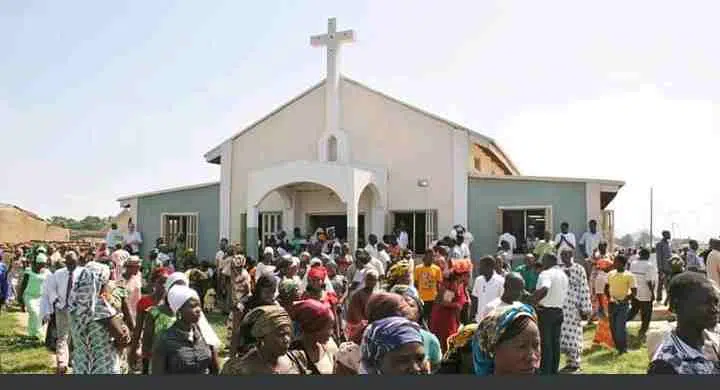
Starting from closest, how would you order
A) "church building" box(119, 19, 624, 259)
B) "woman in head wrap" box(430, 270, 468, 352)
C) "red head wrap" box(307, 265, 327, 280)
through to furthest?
"red head wrap" box(307, 265, 327, 280), "woman in head wrap" box(430, 270, 468, 352), "church building" box(119, 19, 624, 259)

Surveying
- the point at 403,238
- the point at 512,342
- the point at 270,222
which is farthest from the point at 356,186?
the point at 512,342

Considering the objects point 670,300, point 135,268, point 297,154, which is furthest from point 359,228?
point 670,300

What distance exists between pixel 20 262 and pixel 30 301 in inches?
214

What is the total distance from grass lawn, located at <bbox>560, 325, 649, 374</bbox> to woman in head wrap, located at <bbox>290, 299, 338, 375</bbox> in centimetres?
475

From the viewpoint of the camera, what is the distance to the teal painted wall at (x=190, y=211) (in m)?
17.4

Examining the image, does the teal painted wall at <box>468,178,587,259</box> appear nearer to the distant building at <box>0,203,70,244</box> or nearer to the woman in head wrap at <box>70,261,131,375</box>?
the distant building at <box>0,203,70,244</box>

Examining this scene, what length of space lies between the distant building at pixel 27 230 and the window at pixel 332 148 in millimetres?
6564

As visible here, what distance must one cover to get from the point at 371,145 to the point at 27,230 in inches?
337

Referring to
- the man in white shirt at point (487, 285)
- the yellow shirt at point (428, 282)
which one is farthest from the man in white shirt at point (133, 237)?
the man in white shirt at point (487, 285)

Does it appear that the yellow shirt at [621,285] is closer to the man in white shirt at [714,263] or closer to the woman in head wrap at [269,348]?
the man in white shirt at [714,263]

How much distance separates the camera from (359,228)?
16125 millimetres

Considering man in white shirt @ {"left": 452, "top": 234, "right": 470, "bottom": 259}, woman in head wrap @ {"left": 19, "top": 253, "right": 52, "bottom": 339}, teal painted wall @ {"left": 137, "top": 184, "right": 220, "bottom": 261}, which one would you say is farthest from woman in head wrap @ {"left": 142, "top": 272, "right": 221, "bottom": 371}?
teal painted wall @ {"left": 137, "top": 184, "right": 220, "bottom": 261}

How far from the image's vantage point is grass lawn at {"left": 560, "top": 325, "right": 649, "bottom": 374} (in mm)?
7816

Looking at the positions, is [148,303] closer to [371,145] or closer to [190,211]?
[371,145]
